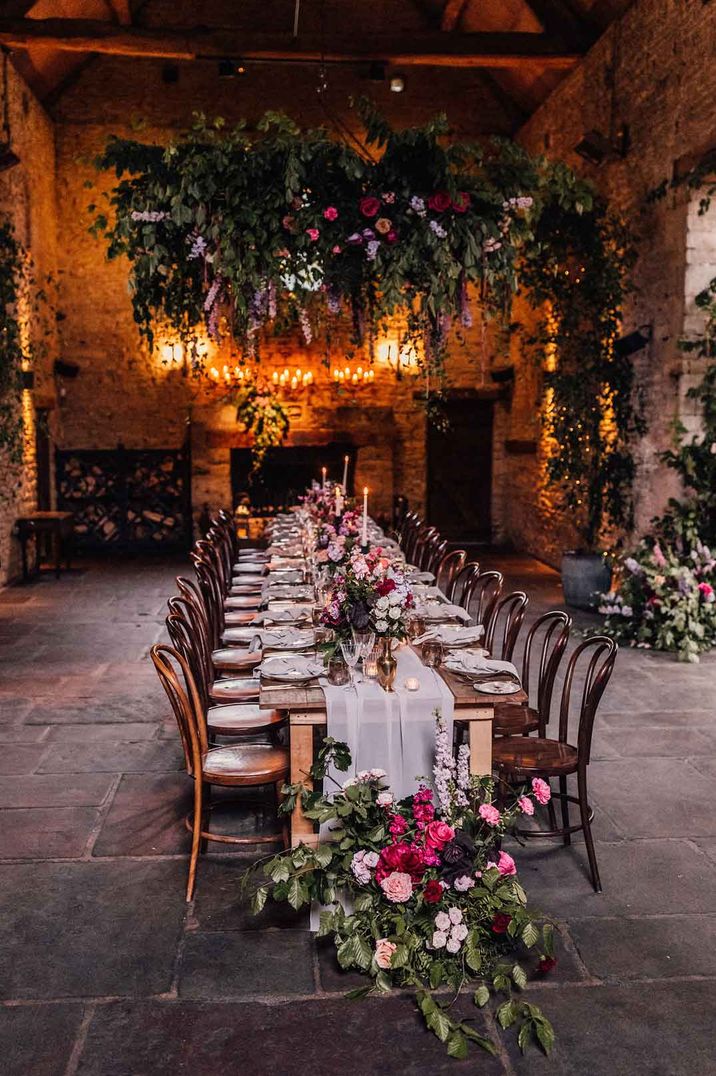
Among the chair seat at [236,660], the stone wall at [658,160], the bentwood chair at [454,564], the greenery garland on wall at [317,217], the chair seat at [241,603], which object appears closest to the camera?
the chair seat at [236,660]

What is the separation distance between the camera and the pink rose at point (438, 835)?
2703 mm

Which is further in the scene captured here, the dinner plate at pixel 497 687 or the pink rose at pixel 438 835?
the dinner plate at pixel 497 687

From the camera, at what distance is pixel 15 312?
9500 millimetres

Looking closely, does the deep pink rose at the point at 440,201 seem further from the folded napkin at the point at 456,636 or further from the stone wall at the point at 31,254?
the stone wall at the point at 31,254

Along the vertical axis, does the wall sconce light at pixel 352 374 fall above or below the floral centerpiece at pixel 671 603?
above

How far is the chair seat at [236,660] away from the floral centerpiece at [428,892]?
5.66ft

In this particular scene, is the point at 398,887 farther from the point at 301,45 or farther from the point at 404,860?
the point at 301,45

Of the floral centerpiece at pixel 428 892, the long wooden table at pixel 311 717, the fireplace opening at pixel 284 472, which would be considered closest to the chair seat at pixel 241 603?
the long wooden table at pixel 311 717

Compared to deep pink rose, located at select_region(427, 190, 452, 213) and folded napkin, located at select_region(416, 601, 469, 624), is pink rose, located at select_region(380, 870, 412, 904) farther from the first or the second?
deep pink rose, located at select_region(427, 190, 452, 213)

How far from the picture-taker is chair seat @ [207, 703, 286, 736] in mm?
3727

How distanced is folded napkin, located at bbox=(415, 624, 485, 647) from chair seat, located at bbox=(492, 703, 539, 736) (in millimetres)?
300

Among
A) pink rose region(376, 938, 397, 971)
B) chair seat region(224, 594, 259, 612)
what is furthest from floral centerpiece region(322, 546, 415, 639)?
chair seat region(224, 594, 259, 612)

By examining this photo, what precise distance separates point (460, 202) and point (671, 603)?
3.19 metres

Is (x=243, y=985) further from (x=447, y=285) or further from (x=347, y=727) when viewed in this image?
(x=447, y=285)
